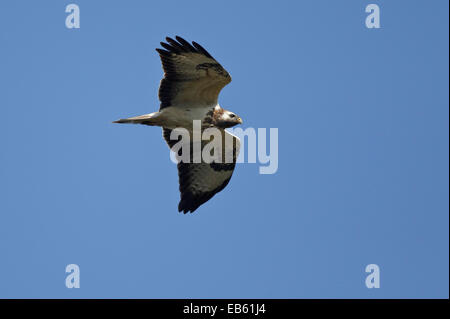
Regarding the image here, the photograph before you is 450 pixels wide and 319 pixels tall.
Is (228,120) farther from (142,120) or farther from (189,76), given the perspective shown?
(142,120)

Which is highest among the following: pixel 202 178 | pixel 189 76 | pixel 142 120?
pixel 189 76

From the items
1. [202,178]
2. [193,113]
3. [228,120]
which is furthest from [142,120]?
[202,178]

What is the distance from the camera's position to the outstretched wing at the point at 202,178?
11.1 m

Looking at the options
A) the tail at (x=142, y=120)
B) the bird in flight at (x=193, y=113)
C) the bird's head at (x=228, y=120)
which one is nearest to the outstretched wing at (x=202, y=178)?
the bird in flight at (x=193, y=113)

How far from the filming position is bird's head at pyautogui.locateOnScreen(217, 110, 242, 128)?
10.5 metres

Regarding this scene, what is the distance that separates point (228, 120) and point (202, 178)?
1.22 m

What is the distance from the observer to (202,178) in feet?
37.0

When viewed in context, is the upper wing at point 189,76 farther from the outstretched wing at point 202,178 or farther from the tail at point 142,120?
the outstretched wing at point 202,178

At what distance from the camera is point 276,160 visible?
11594mm

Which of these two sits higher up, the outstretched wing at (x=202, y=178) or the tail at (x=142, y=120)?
the tail at (x=142, y=120)

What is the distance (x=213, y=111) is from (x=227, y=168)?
3.67 feet
